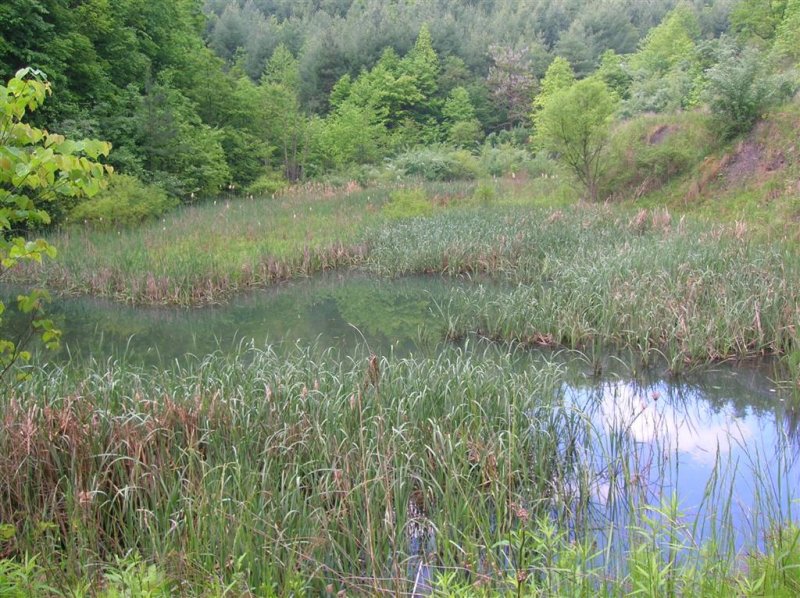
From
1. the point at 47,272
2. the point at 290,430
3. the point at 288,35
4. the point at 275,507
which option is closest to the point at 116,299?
the point at 47,272

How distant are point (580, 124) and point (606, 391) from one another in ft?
36.8

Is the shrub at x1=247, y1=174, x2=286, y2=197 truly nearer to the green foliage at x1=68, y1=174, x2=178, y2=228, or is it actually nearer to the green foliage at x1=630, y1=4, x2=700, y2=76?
the green foliage at x1=68, y1=174, x2=178, y2=228

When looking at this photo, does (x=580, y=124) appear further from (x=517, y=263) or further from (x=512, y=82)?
(x=512, y=82)

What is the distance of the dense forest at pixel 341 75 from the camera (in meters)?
15.6

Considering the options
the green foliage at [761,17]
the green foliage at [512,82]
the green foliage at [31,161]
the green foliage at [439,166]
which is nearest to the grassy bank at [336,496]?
the green foliage at [31,161]

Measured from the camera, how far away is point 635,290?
23.3 ft

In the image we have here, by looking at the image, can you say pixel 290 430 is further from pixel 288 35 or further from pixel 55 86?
pixel 288 35

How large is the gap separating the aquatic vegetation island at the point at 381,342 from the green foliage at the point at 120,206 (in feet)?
0.25

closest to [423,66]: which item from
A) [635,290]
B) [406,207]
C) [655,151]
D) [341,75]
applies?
[341,75]

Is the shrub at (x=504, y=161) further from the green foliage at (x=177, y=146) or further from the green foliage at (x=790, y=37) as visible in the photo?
the green foliage at (x=177, y=146)

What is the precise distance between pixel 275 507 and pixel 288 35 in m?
46.4

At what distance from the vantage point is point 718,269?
25.1 ft

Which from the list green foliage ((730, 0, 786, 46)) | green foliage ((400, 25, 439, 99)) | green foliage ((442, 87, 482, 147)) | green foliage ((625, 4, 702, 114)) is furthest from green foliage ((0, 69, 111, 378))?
green foliage ((400, 25, 439, 99))

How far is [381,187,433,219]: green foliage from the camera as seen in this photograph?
47.0ft
